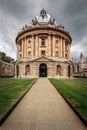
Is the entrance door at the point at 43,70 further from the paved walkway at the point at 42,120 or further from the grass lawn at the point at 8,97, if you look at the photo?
the paved walkway at the point at 42,120

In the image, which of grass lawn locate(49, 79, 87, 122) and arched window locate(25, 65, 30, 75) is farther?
arched window locate(25, 65, 30, 75)

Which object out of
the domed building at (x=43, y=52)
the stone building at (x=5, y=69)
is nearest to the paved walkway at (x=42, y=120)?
the domed building at (x=43, y=52)

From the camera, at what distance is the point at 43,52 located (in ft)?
181

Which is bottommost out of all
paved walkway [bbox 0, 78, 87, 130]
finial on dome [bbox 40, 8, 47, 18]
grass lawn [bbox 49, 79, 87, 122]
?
paved walkway [bbox 0, 78, 87, 130]

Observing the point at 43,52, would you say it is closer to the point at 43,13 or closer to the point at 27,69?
the point at 27,69

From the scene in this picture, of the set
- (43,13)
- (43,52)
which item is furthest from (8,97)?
(43,13)

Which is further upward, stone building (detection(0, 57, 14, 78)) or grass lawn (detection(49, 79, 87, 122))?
stone building (detection(0, 57, 14, 78))

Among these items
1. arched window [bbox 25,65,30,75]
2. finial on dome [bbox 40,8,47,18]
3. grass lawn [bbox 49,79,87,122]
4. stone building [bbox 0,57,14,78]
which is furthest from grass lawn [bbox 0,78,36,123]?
finial on dome [bbox 40,8,47,18]

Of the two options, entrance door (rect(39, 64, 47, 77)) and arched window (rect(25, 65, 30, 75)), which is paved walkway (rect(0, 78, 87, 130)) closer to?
entrance door (rect(39, 64, 47, 77))

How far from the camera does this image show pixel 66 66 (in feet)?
173

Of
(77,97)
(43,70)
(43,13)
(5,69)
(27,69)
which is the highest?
(43,13)

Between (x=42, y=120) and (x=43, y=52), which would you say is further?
(x=43, y=52)

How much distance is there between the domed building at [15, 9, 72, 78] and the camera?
4925 centimetres

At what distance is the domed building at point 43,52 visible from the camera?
49250 millimetres
